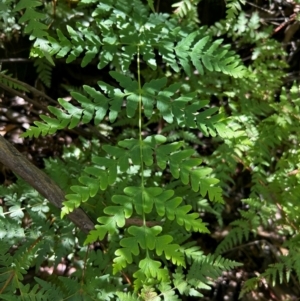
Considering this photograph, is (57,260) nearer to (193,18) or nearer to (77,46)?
(77,46)

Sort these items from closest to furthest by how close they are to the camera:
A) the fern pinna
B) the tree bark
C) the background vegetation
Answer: the fern pinna, the background vegetation, the tree bark

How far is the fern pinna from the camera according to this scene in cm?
202

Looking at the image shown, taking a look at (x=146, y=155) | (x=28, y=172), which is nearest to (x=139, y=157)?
(x=146, y=155)

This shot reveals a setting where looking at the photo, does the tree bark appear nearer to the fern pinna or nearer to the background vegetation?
the background vegetation

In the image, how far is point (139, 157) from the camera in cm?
221

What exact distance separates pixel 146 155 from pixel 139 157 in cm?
4

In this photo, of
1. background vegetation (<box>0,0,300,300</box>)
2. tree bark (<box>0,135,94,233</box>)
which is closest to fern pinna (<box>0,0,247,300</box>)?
background vegetation (<box>0,0,300,300</box>)

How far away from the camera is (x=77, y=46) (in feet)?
8.20

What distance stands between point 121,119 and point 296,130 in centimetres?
124

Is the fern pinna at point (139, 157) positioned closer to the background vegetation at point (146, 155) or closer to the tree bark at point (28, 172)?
the background vegetation at point (146, 155)

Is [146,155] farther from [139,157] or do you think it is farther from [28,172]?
[28,172]

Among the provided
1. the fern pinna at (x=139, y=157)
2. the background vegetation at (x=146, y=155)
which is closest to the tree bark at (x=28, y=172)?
the background vegetation at (x=146, y=155)

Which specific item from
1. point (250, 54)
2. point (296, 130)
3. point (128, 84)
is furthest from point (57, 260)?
point (250, 54)

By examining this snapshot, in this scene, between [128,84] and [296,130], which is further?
[296,130]
